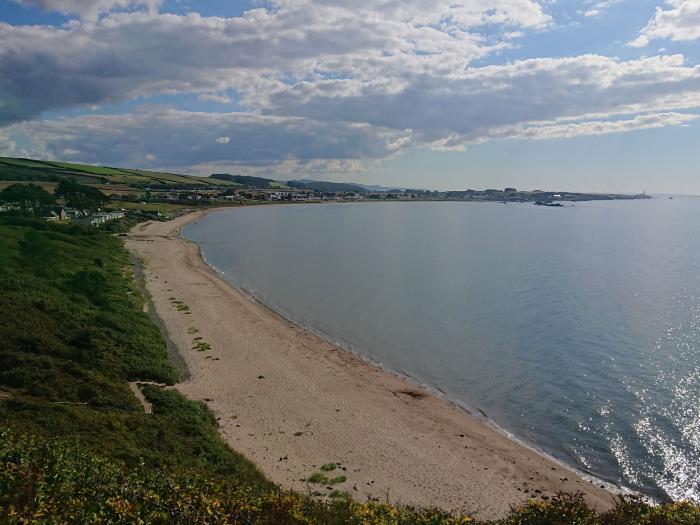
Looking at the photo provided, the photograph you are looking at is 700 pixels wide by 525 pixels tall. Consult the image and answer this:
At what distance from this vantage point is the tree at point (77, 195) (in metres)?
72.9

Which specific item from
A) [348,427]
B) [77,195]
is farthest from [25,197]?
[348,427]

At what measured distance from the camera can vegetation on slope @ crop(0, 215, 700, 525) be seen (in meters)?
7.04

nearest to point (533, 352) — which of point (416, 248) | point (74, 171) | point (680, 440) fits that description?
point (680, 440)

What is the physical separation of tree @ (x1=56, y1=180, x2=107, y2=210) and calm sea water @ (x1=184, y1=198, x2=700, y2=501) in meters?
21.8

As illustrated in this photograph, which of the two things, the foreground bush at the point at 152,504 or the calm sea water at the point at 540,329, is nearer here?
the foreground bush at the point at 152,504

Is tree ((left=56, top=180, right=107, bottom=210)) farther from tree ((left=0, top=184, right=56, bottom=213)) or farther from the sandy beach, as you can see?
the sandy beach

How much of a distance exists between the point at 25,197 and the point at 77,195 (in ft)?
37.2

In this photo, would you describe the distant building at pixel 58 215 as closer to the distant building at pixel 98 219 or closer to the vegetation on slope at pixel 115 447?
the distant building at pixel 98 219

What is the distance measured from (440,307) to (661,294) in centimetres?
1931

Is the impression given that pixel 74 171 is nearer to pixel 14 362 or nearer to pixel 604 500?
pixel 14 362

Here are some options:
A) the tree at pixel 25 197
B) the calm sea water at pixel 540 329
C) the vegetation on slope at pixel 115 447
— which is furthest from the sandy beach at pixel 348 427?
the tree at pixel 25 197

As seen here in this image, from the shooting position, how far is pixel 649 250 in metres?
70.6

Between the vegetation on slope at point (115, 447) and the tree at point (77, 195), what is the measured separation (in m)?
53.8

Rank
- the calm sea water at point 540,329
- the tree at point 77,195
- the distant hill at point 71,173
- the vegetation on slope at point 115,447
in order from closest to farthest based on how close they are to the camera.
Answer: the vegetation on slope at point 115,447 → the calm sea water at point 540,329 → the tree at point 77,195 → the distant hill at point 71,173
